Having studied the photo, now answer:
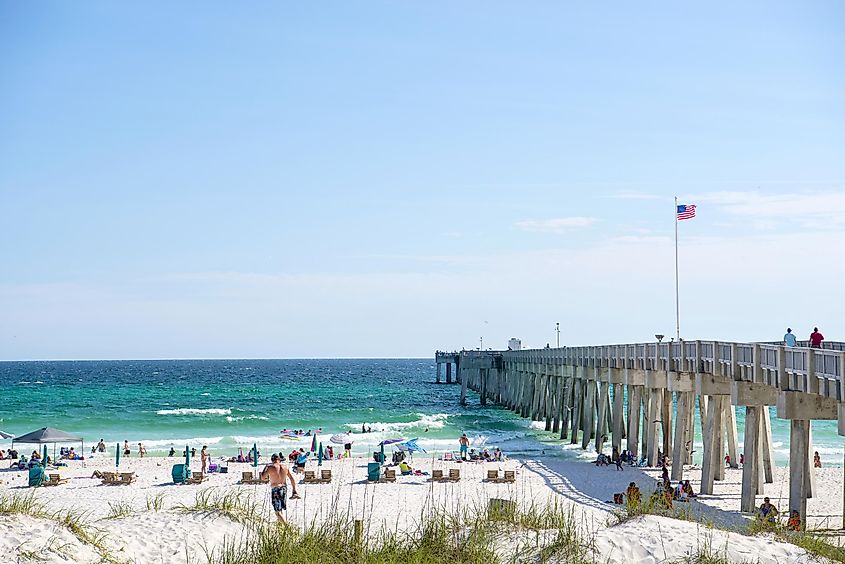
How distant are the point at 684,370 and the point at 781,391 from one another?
6848mm

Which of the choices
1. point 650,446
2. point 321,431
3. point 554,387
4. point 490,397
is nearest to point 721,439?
point 650,446

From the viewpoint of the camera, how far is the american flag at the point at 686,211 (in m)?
32.8

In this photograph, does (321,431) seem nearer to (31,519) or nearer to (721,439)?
(721,439)

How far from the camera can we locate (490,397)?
237 ft

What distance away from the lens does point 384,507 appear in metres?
21.9

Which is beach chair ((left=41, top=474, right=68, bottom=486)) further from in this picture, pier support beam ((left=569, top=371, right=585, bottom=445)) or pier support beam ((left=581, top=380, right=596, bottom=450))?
pier support beam ((left=569, top=371, right=585, bottom=445))

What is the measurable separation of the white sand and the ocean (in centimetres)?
739

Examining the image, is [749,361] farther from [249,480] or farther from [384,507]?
[249,480]

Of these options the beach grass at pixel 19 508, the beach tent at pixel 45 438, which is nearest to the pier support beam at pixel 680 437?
the beach grass at pixel 19 508

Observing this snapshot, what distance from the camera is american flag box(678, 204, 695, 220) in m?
32.8

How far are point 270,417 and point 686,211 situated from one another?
3827 cm

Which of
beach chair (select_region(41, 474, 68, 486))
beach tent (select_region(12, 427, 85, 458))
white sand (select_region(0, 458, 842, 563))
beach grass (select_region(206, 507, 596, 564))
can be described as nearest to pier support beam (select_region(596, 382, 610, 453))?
white sand (select_region(0, 458, 842, 563))

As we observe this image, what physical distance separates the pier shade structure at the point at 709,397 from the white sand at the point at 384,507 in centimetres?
108

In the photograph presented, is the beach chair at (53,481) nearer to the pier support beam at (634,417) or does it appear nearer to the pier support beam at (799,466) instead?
the pier support beam at (634,417)
